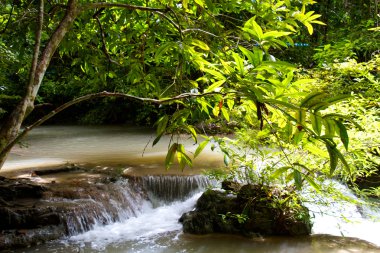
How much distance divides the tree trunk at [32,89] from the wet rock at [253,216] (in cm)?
401

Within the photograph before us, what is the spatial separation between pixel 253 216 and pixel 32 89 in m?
4.44

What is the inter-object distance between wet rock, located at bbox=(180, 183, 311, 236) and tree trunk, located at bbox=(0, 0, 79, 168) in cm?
401

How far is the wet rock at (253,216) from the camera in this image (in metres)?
5.21

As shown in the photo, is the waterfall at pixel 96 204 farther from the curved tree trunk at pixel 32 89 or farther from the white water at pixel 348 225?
the curved tree trunk at pixel 32 89

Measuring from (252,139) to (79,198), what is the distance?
9.73 feet

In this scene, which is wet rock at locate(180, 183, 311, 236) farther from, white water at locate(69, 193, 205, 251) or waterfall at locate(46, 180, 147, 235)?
waterfall at locate(46, 180, 147, 235)

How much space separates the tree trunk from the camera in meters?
1.35

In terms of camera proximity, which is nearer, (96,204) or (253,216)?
(253,216)

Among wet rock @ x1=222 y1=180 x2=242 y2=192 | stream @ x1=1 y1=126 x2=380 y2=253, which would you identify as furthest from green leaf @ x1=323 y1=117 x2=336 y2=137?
wet rock @ x1=222 y1=180 x2=242 y2=192

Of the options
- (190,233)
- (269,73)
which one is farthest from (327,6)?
(269,73)

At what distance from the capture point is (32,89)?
4.71ft

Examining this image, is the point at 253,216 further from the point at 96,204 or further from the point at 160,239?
the point at 96,204

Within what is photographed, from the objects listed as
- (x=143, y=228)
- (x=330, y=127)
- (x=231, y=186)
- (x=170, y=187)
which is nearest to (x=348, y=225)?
(x=231, y=186)

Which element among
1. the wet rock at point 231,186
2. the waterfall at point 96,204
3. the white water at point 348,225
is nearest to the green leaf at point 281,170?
the white water at point 348,225
